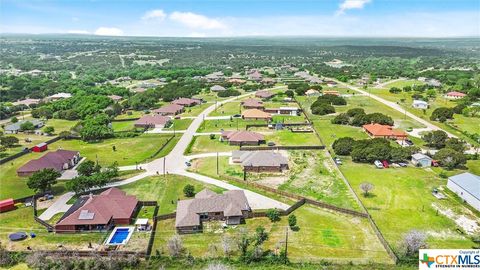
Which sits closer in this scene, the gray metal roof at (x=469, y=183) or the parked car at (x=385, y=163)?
the gray metal roof at (x=469, y=183)

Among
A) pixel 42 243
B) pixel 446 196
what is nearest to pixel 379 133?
pixel 446 196

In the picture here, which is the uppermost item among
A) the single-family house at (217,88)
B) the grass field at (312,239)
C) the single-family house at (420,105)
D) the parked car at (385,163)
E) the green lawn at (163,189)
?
the single-family house at (217,88)

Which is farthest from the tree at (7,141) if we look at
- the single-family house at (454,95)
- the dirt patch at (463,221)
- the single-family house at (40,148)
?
the single-family house at (454,95)

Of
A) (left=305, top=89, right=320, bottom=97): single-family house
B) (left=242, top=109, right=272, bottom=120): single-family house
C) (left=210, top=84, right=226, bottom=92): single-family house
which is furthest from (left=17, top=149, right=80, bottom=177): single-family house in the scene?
(left=305, top=89, right=320, bottom=97): single-family house

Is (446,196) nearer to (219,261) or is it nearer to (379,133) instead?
(379,133)

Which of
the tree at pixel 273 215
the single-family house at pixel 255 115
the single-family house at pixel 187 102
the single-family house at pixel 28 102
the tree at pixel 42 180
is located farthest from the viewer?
the single-family house at pixel 28 102

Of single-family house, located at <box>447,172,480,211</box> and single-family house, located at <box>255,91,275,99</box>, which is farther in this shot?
single-family house, located at <box>255,91,275,99</box>

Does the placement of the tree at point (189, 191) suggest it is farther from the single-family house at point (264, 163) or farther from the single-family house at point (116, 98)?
the single-family house at point (116, 98)

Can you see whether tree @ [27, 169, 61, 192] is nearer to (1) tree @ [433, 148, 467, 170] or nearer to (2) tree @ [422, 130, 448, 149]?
(1) tree @ [433, 148, 467, 170]
